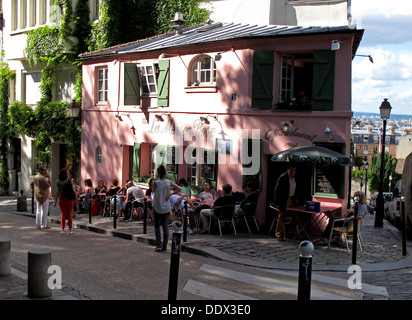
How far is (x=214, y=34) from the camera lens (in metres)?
16.8

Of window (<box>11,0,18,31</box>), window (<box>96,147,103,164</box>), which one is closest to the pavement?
window (<box>96,147,103,164</box>)

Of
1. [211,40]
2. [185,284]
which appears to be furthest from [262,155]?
[185,284]

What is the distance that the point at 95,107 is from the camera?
20.9 metres

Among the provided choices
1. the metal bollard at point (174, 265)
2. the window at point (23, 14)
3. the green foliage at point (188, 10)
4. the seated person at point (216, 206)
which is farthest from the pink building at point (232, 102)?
the window at point (23, 14)

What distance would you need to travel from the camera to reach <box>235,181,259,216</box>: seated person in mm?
13648

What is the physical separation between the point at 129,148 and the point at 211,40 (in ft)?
20.1

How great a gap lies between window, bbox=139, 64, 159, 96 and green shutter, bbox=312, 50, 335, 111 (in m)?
6.45

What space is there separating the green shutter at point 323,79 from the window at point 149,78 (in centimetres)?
645

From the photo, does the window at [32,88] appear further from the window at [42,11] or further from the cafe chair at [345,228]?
the cafe chair at [345,228]

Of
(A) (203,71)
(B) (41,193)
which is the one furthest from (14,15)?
(B) (41,193)

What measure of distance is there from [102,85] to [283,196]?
1105cm

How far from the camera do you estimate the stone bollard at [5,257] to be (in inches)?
334

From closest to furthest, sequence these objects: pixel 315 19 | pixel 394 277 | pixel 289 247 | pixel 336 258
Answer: pixel 394 277, pixel 336 258, pixel 289 247, pixel 315 19
